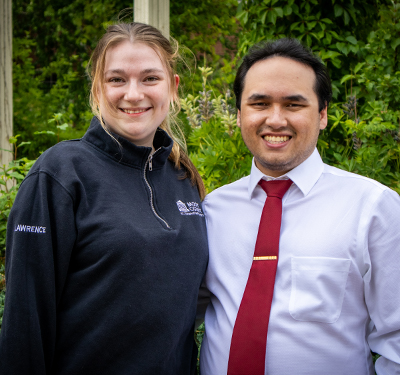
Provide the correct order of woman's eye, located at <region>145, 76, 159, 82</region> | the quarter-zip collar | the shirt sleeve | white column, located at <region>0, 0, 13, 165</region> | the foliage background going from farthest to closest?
white column, located at <region>0, 0, 13, 165</region>
the foliage background
woman's eye, located at <region>145, 76, 159, 82</region>
the quarter-zip collar
the shirt sleeve

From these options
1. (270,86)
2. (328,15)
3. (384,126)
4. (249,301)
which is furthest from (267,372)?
(328,15)

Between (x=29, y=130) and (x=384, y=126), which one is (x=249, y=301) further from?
(x=29, y=130)

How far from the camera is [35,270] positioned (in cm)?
161

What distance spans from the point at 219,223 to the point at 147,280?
57 centimetres

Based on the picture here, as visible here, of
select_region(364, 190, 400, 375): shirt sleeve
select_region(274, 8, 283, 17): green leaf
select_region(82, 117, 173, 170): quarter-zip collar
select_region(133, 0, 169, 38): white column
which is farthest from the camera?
select_region(274, 8, 283, 17): green leaf

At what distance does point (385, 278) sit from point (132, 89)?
1.28 metres

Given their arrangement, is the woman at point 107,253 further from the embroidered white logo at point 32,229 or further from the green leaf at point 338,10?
the green leaf at point 338,10

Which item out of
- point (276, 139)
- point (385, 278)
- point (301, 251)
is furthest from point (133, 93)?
point (385, 278)

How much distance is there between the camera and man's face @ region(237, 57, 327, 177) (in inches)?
A: 79.9

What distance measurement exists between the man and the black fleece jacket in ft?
0.87

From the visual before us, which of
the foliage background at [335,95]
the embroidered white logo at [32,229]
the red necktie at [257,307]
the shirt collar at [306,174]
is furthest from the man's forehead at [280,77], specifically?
the embroidered white logo at [32,229]

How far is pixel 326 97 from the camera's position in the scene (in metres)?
2.19

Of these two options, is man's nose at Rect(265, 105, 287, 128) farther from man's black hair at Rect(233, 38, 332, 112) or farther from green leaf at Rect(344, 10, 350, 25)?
green leaf at Rect(344, 10, 350, 25)

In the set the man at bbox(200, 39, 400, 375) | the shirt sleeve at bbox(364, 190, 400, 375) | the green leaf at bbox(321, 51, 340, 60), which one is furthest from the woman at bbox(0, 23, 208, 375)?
the green leaf at bbox(321, 51, 340, 60)
